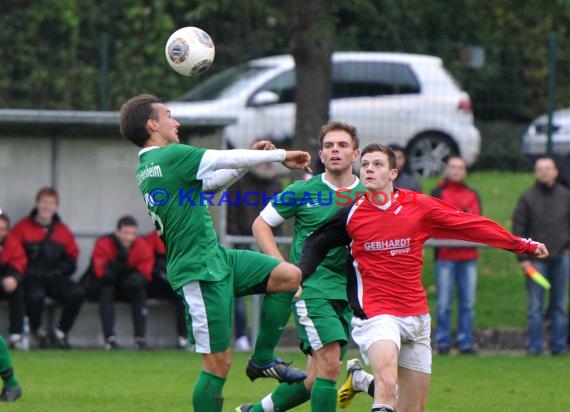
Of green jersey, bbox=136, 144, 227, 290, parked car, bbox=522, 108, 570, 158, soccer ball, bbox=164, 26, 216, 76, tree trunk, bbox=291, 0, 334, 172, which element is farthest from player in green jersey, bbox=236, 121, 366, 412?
parked car, bbox=522, 108, 570, 158

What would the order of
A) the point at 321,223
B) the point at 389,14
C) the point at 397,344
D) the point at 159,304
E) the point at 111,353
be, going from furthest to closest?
1. the point at 389,14
2. the point at 159,304
3. the point at 111,353
4. the point at 321,223
5. the point at 397,344

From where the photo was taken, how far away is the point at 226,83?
16.8m

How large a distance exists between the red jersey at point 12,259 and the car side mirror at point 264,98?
3788mm

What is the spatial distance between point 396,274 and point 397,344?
0.48 metres

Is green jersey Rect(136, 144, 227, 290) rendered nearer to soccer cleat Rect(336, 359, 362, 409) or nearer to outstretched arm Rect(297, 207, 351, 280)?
outstretched arm Rect(297, 207, 351, 280)

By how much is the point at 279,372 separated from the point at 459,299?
6074 mm

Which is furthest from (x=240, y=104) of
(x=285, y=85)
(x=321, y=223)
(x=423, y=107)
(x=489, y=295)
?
(x=321, y=223)

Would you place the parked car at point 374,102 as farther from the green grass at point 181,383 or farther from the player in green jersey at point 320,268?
the player in green jersey at point 320,268

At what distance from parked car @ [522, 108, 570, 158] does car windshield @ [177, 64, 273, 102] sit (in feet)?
10.8

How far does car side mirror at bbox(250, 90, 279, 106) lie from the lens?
16125 mm

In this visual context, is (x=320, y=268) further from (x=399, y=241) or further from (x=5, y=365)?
(x=5, y=365)

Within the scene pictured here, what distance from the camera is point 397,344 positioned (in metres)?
7.75

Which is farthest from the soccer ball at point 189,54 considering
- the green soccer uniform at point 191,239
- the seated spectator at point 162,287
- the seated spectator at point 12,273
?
the seated spectator at point 162,287

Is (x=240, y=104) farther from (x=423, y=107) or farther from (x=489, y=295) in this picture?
(x=489, y=295)
